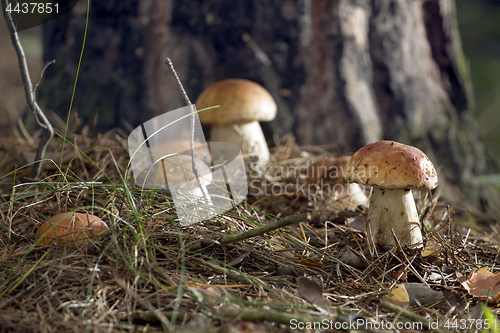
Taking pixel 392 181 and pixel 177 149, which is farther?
pixel 177 149

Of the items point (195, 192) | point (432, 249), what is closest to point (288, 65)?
point (195, 192)

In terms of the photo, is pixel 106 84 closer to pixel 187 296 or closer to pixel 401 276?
pixel 187 296

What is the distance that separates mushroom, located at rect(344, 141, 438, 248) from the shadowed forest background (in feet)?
4.94

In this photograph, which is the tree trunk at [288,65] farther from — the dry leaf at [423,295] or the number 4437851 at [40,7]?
the dry leaf at [423,295]

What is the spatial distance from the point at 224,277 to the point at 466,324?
2.93 feet

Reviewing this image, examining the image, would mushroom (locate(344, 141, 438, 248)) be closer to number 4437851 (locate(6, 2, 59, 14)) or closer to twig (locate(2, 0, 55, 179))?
twig (locate(2, 0, 55, 179))

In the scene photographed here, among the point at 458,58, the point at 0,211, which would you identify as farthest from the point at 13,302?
the point at 458,58

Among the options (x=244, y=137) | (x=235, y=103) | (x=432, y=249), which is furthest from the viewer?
(x=244, y=137)

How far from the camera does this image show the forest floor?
3.57ft

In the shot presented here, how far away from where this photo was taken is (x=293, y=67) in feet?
10.5

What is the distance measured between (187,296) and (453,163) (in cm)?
307

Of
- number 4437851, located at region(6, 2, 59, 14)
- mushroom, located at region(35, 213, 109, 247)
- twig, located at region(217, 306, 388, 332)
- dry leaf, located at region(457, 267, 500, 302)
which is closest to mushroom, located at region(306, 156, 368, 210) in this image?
dry leaf, located at region(457, 267, 500, 302)

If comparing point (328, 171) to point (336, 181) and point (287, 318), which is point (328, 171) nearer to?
point (336, 181)

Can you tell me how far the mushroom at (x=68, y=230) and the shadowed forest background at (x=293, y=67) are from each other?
6.14ft
